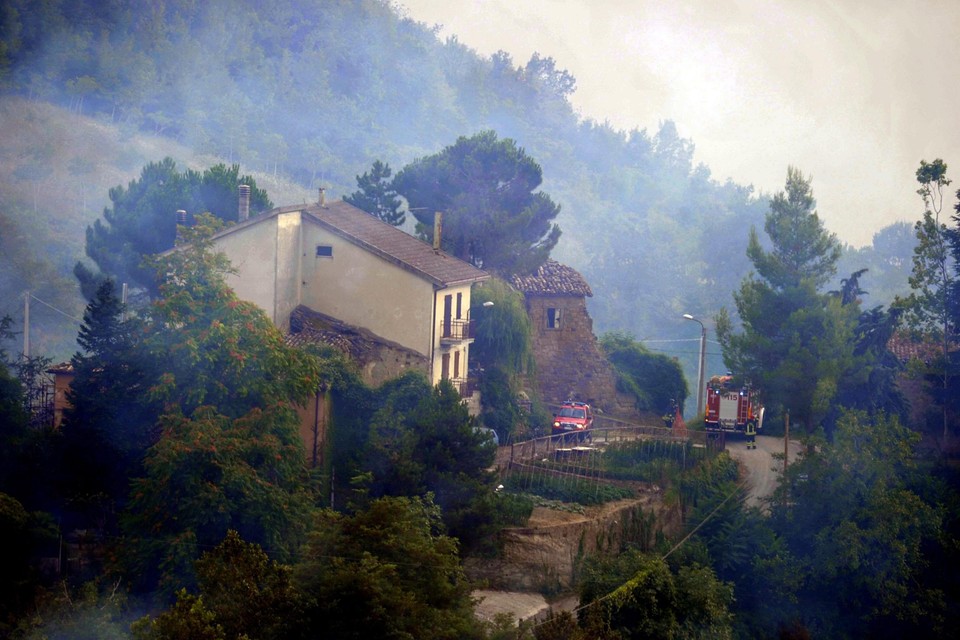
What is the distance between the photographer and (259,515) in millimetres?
16141

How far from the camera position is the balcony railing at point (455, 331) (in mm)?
26719

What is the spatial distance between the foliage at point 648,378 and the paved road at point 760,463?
6.49 metres

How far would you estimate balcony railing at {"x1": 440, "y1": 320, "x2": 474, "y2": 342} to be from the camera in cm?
2672

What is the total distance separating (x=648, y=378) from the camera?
1542 inches

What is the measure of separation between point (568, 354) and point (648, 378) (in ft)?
13.3

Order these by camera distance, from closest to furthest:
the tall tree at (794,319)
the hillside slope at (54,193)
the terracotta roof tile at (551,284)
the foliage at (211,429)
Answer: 1. the foliage at (211,429)
2. the tall tree at (794,319)
3. the hillside slope at (54,193)
4. the terracotta roof tile at (551,284)

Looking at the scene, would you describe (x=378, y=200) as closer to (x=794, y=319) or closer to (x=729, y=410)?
(x=729, y=410)

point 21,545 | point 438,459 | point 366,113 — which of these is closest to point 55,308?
point 21,545

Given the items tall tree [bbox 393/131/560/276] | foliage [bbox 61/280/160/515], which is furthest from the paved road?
foliage [bbox 61/280/160/515]

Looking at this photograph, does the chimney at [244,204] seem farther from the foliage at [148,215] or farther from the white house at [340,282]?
the foliage at [148,215]

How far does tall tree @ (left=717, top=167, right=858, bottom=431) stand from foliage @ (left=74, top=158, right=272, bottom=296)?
643 inches

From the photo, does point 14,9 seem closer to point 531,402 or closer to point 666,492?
point 531,402

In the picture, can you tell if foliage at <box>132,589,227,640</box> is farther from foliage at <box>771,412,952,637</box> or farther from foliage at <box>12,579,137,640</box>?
foliage at <box>771,412,952,637</box>

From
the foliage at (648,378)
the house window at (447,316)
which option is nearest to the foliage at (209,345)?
the house window at (447,316)
